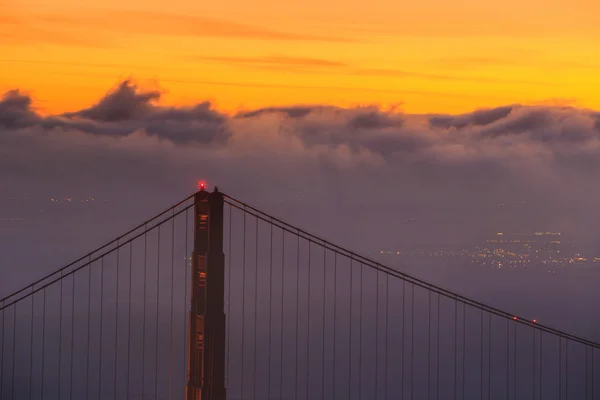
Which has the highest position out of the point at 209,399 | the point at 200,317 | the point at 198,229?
the point at 198,229

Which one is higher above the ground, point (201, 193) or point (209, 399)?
point (201, 193)

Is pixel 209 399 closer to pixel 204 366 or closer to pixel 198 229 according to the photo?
pixel 204 366

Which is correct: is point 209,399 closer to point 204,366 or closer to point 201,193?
point 204,366

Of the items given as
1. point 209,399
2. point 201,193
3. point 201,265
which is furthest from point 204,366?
point 201,193

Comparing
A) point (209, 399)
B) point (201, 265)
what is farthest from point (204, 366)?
point (201, 265)

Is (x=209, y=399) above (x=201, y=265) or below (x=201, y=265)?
below
